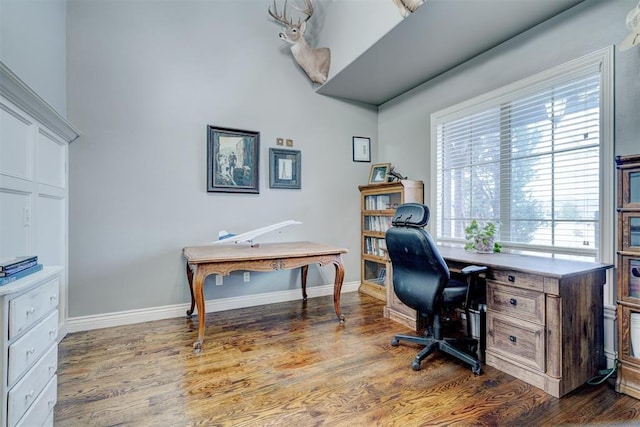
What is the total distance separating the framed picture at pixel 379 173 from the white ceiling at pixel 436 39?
0.94m

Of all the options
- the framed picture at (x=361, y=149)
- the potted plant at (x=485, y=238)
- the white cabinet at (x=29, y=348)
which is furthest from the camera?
the framed picture at (x=361, y=149)

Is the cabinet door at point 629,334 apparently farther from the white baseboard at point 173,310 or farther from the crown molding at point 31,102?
the crown molding at point 31,102

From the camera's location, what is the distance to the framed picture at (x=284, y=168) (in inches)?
137

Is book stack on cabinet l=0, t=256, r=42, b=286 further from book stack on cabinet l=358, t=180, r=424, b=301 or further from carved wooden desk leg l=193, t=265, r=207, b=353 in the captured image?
book stack on cabinet l=358, t=180, r=424, b=301

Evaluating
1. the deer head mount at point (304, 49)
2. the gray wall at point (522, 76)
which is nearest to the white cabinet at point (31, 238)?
the deer head mount at point (304, 49)

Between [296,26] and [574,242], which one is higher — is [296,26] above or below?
above

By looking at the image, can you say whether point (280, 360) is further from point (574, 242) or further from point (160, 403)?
point (574, 242)

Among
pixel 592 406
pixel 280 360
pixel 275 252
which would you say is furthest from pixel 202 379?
pixel 592 406

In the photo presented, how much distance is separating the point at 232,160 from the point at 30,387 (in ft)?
8.07

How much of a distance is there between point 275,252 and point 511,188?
2.14 meters

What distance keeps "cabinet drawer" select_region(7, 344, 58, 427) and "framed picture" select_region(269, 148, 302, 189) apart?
8.06 ft

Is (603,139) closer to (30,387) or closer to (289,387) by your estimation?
(289,387)

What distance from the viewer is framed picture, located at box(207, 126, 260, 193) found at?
10.3 feet

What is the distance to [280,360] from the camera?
2135 mm
